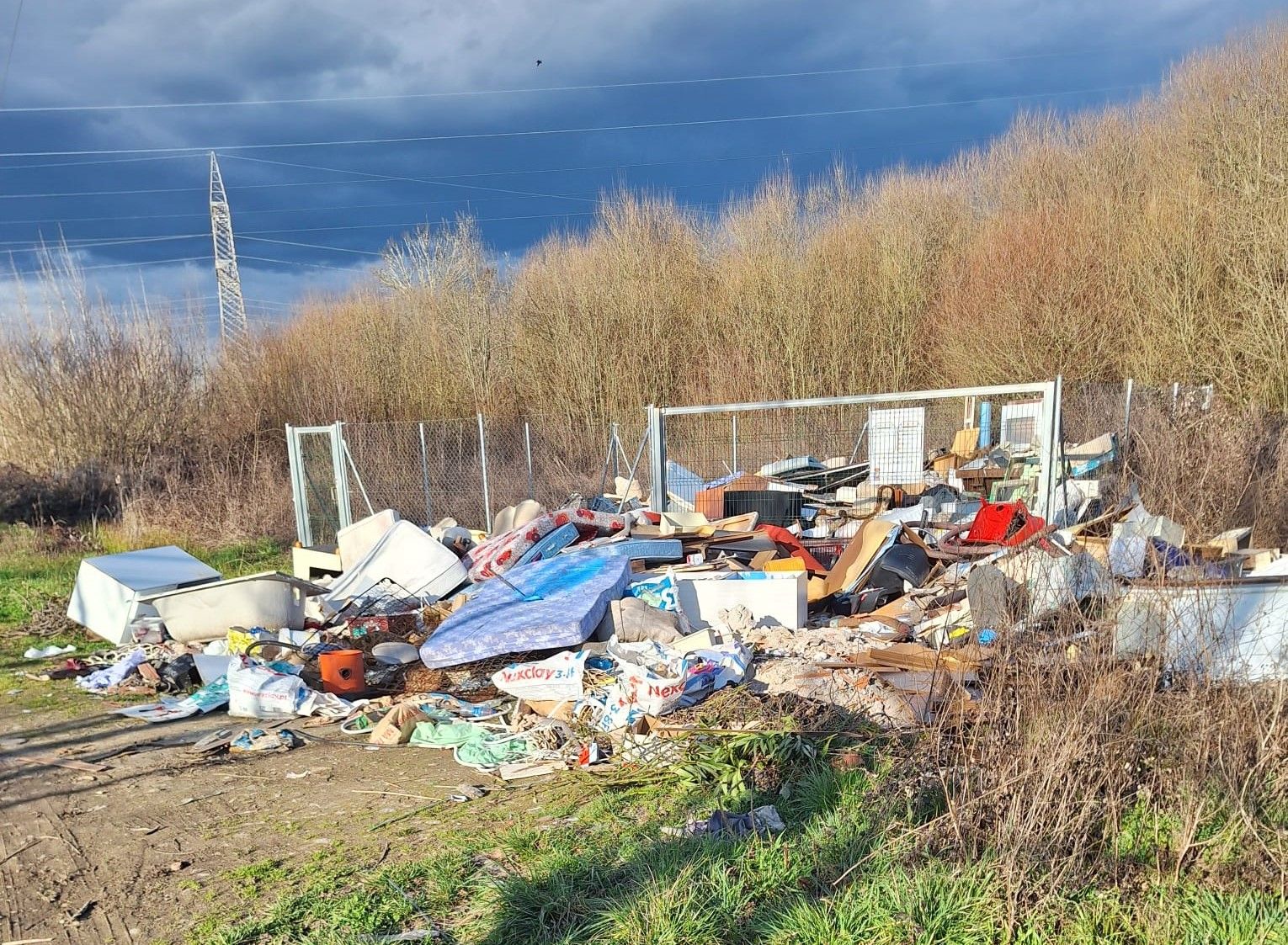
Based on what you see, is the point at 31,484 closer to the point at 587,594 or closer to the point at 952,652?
the point at 587,594

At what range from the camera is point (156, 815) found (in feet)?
13.9

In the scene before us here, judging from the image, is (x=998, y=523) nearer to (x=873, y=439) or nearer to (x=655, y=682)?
(x=873, y=439)

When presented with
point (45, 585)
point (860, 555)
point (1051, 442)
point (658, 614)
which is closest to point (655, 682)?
point (658, 614)

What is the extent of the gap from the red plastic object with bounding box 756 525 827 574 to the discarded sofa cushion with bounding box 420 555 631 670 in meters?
1.83

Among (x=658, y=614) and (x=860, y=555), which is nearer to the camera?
(x=658, y=614)

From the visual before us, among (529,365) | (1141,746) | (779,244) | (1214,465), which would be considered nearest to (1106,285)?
(779,244)

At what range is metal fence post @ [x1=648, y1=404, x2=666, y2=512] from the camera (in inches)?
387

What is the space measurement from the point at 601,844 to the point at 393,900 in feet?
2.68

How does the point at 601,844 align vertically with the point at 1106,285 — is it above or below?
below

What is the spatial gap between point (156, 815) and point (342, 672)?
6.25ft

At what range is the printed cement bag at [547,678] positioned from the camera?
5371 millimetres

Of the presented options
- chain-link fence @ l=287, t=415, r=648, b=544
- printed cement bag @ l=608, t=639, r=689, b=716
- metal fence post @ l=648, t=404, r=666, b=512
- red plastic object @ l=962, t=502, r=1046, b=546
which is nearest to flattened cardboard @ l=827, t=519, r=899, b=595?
red plastic object @ l=962, t=502, r=1046, b=546

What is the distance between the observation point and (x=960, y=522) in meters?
8.85

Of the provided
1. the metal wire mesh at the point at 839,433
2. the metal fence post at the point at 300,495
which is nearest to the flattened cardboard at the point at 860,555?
the metal wire mesh at the point at 839,433
